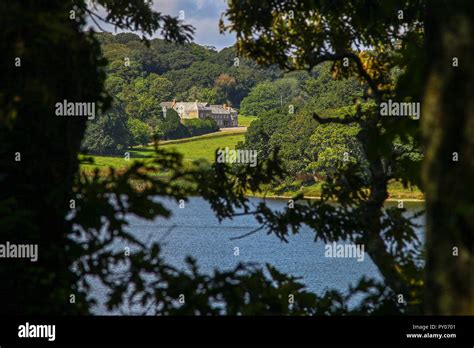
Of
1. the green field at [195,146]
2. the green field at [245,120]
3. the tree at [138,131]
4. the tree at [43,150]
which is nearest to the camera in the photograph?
the tree at [43,150]

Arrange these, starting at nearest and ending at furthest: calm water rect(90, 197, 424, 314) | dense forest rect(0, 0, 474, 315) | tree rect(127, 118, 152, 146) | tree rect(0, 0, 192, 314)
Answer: dense forest rect(0, 0, 474, 315) → tree rect(0, 0, 192, 314) → calm water rect(90, 197, 424, 314) → tree rect(127, 118, 152, 146)

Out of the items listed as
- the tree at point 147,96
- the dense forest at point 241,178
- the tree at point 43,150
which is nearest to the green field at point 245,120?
the tree at point 147,96

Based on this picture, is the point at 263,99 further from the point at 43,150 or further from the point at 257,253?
the point at 43,150

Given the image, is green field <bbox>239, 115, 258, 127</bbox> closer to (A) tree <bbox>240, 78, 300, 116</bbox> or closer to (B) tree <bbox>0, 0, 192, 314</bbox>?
(A) tree <bbox>240, 78, 300, 116</bbox>

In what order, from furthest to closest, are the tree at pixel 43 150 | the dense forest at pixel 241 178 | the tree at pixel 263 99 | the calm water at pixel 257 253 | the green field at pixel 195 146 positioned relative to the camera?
1. the tree at pixel 263 99
2. the green field at pixel 195 146
3. the calm water at pixel 257 253
4. the tree at pixel 43 150
5. the dense forest at pixel 241 178

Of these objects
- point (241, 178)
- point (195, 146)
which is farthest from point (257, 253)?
point (195, 146)

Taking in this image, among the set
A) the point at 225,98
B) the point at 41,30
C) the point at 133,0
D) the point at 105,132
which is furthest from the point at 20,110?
the point at 225,98

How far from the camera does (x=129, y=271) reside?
6734 millimetres

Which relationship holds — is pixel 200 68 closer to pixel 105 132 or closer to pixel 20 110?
pixel 105 132

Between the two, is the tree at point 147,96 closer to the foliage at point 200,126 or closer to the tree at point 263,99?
the foliage at point 200,126

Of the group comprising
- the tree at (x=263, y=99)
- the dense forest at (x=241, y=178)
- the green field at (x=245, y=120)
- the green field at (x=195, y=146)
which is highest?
the tree at (x=263, y=99)

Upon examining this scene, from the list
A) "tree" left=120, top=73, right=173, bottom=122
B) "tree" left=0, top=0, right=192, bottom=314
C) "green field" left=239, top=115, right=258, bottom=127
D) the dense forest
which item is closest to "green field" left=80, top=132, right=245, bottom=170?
"tree" left=120, top=73, right=173, bottom=122

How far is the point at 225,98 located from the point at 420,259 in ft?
352

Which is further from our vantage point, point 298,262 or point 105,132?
point 105,132
